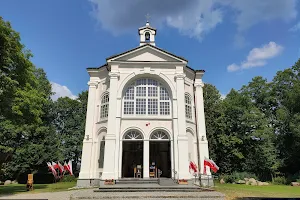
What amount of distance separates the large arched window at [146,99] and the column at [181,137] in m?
1.28

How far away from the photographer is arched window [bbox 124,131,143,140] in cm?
2161

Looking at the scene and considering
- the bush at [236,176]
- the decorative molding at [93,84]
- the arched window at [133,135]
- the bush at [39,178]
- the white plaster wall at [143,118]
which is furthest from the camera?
the bush at [39,178]

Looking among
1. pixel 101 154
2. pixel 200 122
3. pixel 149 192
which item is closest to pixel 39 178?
pixel 101 154

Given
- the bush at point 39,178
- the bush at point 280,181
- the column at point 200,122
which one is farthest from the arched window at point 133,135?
the bush at point 280,181

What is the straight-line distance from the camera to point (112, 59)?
22.8 meters

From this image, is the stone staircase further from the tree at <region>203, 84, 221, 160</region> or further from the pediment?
the tree at <region>203, 84, 221, 160</region>

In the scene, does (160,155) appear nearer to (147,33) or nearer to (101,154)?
(101,154)

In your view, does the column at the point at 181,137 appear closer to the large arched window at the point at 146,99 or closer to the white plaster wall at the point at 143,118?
the white plaster wall at the point at 143,118

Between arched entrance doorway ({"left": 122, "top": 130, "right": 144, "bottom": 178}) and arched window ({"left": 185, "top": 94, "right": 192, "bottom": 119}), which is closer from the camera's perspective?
arched window ({"left": 185, "top": 94, "right": 192, "bottom": 119})

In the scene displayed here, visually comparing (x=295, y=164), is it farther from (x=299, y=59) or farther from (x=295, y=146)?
(x=299, y=59)

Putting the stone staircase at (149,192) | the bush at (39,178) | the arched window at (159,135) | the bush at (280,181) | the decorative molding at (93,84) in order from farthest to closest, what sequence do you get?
1. the bush at (39,178)
2. the bush at (280,181)
3. the decorative molding at (93,84)
4. the arched window at (159,135)
5. the stone staircase at (149,192)

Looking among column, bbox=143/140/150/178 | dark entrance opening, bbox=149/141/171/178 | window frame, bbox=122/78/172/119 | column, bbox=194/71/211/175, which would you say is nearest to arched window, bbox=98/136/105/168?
window frame, bbox=122/78/172/119

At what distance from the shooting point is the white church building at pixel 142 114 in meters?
20.5

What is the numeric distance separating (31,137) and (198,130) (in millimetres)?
25687
